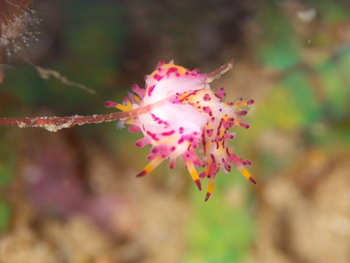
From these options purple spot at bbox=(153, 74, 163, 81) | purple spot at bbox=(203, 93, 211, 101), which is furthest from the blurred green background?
purple spot at bbox=(203, 93, 211, 101)

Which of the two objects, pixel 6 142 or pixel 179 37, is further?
pixel 179 37

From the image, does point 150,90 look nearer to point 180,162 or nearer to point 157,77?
point 157,77

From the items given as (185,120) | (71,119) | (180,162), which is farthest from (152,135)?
(180,162)

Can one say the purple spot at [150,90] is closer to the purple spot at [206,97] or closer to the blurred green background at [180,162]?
the purple spot at [206,97]

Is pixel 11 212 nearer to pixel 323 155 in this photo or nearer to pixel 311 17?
pixel 323 155

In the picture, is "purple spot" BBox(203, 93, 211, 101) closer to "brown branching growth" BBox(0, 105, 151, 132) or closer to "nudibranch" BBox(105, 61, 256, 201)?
"nudibranch" BBox(105, 61, 256, 201)

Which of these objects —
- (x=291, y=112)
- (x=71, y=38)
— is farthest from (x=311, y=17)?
(x=71, y=38)
